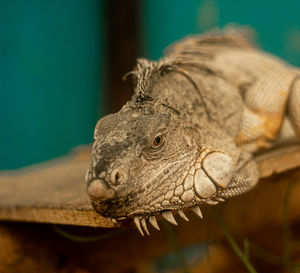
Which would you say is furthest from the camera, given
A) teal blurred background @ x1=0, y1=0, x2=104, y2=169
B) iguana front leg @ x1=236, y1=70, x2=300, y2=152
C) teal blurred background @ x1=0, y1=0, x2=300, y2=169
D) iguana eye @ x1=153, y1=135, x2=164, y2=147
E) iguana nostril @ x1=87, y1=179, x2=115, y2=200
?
teal blurred background @ x1=0, y1=0, x2=104, y2=169

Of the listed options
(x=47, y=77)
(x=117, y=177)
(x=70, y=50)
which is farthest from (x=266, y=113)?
(x=70, y=50)

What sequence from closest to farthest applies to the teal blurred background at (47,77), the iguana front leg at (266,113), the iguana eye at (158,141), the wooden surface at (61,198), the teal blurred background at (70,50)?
the iguana eye at (158,141) < the wooden surface at (61,198) < the iguana front leg at (266,113) < the teal blurred background at (70,50) < the teal blurred background at (47,77)

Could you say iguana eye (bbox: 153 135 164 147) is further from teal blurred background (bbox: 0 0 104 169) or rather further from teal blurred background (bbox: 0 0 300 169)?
teal blurred background (bbox: 0 0 104 169)

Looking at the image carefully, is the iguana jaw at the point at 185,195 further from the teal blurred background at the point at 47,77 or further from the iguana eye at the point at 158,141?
the teal blurred background at the point at 47,77

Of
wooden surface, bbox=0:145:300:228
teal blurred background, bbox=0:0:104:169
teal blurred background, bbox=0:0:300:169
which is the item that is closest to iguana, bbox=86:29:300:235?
wooden surface, bbox=0:145:300:228

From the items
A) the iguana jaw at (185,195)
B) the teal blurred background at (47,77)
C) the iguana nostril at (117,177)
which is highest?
the iguana nostril at (117,177)

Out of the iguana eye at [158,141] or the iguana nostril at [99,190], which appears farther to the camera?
the iguana eye at [158,141]

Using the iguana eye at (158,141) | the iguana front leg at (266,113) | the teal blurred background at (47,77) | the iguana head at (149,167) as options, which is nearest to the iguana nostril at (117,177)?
the iguana head at (149,167)

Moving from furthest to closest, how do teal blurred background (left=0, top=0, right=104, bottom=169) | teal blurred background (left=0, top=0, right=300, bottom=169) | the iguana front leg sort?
teal blurred background (left=0, top=0, right=104, bottom=169), teal blurred background (left=0, top=0, right=300, bottom=169), the iguana front leg

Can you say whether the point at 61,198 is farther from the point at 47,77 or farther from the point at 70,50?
the point at 70,50
